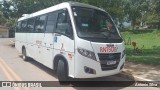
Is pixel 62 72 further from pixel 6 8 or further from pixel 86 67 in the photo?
pixel 6 8

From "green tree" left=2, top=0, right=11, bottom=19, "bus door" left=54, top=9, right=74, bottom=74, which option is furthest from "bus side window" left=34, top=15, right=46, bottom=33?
"green tree" left=2, top=0, right=11, bottom=19

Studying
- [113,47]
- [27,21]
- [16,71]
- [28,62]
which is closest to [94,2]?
[27,21]

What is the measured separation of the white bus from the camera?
27.9 ft

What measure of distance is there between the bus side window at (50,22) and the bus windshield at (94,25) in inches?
55.2

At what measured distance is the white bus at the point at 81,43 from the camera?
8.50 meters

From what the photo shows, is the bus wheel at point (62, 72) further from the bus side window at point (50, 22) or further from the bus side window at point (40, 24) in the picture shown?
the bus side window at point (40, 24)

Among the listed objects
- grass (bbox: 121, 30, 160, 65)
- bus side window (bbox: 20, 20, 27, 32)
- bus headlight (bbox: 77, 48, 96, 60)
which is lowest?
grass (bbox: 121, 30, 160, 65)

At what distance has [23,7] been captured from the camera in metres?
27.0

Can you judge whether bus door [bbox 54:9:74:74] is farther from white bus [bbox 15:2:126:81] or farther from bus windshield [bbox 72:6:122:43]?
bus windshield [bbox 72:6:122:43]

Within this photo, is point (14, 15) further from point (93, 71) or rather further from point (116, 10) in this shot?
point (93, 71)

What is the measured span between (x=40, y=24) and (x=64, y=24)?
125 inches

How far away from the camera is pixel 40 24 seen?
488 inches

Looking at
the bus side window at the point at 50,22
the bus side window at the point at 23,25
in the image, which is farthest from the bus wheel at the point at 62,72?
the bus side window at the point at 23,25

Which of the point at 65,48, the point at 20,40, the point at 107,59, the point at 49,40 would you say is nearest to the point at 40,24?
the point at 49,40
